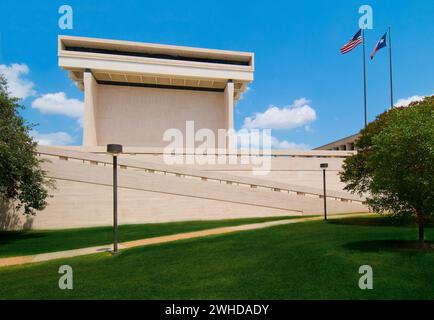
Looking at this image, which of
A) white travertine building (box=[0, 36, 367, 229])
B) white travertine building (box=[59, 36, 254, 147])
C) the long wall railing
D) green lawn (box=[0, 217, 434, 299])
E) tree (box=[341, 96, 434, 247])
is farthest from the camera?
white travertine building (box=[59, 36, 254, 147])

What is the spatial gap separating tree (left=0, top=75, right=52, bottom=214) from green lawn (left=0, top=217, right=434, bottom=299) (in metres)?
7.72

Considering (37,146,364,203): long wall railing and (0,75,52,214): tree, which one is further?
(37,146,364,203): long wall railing

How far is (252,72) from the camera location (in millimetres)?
43750

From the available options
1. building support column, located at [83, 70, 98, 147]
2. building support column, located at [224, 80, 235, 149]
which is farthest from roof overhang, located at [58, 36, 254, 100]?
building support column, located at [83, 70, 98, 147]

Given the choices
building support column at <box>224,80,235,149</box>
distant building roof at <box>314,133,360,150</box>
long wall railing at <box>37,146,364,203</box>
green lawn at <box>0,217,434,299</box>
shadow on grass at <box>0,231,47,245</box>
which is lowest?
shadow on grass at <box>0,231,47,245</box>

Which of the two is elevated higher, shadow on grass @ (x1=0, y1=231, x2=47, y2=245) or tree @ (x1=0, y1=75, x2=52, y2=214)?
tree @ (x1=0, y1=75, x2=52, y2=214)

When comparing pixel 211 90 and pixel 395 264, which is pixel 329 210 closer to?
pixel 395 264

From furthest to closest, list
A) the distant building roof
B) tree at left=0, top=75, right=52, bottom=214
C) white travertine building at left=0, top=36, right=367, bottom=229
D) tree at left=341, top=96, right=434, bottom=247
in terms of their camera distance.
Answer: the distant building roof → white travertine building at left=0, top=36, right=367, bottom=229 → tree at left=0, top=75, right=52, bottom=214 → tree at left=341, top=96, right=434, bottom=247

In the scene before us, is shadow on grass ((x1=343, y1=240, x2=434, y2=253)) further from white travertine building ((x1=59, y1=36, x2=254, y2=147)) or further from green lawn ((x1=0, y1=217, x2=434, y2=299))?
white travertine building ((x1=59, y1=36, x2=254, y2=147))

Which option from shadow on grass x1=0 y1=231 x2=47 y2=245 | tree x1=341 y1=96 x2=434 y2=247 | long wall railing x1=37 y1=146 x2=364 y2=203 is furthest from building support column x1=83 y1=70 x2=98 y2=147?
tree x1=341 y1=96 x2=434 y2=247

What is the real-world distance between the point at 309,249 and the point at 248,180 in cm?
1568

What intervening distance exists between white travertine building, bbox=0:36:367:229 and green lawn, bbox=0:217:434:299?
40.3ft

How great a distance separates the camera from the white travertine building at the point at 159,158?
80.6ft

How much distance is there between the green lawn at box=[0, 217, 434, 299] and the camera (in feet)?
24.1
